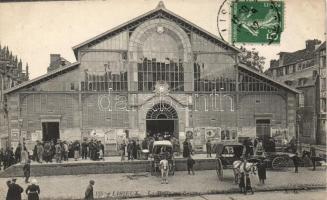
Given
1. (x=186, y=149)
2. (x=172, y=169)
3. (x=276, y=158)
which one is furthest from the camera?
(x=186, y=149)

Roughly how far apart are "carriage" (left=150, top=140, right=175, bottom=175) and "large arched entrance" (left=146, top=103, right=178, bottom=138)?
445 centimetres

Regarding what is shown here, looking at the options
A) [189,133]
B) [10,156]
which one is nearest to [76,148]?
[10,156]

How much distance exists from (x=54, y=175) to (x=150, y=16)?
1011cm

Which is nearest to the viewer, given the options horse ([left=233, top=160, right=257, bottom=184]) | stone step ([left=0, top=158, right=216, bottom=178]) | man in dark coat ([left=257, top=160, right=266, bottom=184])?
horse ([left=233, top=160, right=257, bottom=184])

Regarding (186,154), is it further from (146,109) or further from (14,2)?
(14,2)

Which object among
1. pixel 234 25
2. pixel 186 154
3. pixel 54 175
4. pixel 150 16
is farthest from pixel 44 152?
pixel 234 25

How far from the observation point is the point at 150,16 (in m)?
25.4

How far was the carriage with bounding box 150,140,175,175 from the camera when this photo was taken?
2130 centimetres

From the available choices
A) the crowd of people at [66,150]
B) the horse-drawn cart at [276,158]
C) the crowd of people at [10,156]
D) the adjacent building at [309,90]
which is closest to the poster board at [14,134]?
the crowd of people at [10,156]

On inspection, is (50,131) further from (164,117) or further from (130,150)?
(164,117)

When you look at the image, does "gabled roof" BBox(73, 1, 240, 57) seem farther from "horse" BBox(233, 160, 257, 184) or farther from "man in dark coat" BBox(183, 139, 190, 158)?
"horse" BBox(233, 160, 257, 184)

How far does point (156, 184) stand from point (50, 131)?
821 cm

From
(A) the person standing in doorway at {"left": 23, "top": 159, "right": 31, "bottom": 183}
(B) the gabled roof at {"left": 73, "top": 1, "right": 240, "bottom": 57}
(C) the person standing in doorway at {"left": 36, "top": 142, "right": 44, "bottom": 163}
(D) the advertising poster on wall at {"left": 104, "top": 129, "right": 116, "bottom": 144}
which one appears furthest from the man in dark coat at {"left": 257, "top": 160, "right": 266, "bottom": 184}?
(C) the person standing in doorway at {"left": 36, "top": 142, "right": 44, "bottom": 163}

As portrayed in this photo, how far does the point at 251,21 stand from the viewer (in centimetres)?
1861
